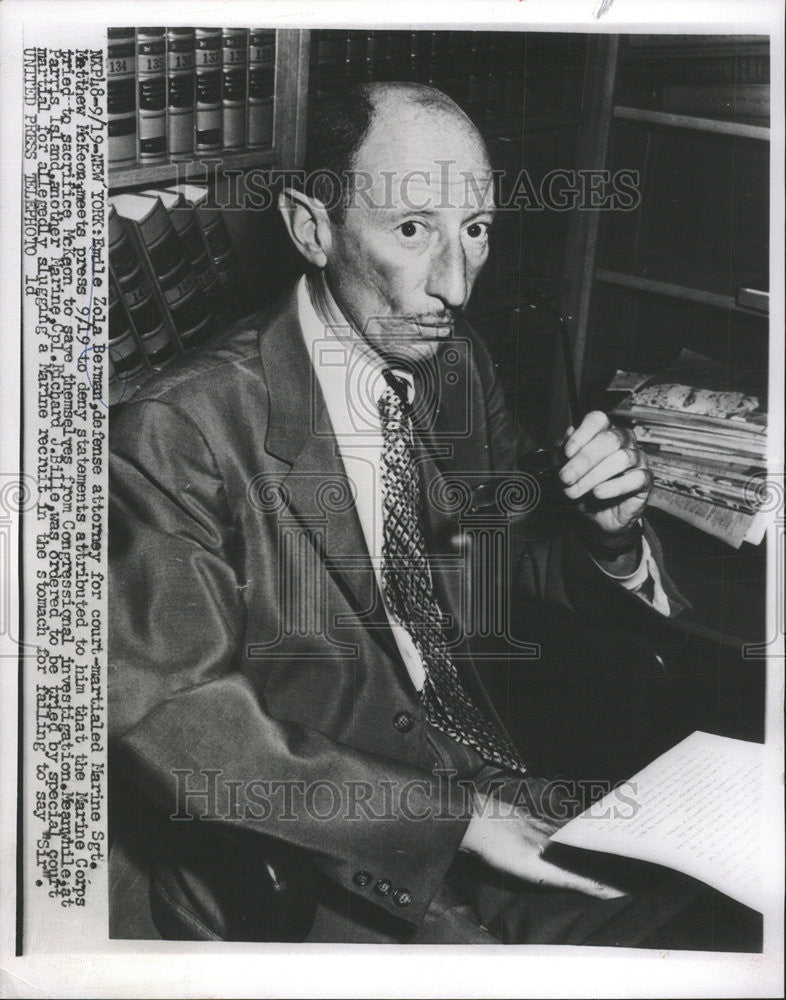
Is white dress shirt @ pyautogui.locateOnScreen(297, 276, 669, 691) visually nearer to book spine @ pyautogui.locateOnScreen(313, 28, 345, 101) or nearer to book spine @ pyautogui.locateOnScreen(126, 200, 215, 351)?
book spine @ pyautogui.locateOnScreen(126, 200, 215, 351)

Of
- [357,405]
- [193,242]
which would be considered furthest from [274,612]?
[193,242]

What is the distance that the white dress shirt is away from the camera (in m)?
1.45

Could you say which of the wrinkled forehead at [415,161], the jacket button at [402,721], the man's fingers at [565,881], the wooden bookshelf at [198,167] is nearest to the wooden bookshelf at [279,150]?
the wooden bookshelf at [198,167]

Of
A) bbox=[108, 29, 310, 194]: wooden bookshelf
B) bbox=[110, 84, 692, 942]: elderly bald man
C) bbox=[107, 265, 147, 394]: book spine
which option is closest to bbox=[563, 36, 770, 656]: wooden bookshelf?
bbox=[110, 84, 692, 942]: elderly bald man

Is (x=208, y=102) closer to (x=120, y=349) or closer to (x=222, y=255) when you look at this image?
(x=222, y=255)

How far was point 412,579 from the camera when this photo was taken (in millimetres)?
1473

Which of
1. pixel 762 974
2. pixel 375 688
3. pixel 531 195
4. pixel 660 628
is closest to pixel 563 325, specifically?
pixel 531 195

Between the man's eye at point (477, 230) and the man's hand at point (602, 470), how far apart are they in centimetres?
31

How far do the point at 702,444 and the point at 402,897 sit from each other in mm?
821

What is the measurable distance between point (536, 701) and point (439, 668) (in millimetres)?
158

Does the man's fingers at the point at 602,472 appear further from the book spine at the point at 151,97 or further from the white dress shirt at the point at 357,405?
the book spine at the point at 151,97

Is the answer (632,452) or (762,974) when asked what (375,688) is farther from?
(762,974)

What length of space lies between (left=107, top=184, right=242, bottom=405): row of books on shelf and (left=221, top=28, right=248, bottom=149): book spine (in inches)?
3.5
